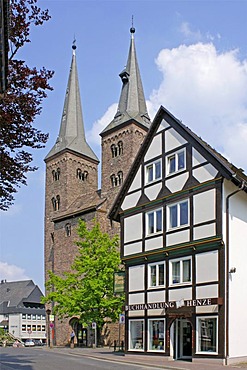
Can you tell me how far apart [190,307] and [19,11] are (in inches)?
620

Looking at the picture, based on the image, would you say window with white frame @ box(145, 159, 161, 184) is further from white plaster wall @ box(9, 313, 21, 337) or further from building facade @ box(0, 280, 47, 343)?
white plaster wall @ box(9, 313, 21, 337)

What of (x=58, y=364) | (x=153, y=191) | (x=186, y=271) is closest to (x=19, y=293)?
(x=153, y=191)

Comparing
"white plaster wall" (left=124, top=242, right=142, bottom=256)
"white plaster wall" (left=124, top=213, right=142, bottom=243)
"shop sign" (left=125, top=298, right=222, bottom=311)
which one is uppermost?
"white plaster wall" (left=124, top=213, right=142, bottom=243)

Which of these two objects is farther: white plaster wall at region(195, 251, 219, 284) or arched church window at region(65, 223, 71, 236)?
arched church window at region(65, 223, 71, 236)

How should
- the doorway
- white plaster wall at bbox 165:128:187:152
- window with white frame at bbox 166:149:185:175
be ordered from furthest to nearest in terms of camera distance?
1. white plaster wall at bbox 165:128:187:152
2. window with white frame at bbox 166:149:185:175
3. the doorway

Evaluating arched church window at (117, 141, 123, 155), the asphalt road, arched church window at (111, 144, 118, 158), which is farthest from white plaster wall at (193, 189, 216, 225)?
arched church window at (111, 144, 118, 158)

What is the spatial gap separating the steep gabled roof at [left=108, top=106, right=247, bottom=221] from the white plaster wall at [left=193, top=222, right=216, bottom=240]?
2.18 metres

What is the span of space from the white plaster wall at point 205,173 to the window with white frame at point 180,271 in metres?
3.67

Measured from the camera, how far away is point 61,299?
132 ft

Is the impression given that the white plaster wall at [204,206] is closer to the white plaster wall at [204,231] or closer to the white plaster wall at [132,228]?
the white plaster wall at [204,231]

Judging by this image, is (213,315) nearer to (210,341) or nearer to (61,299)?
(210,341)

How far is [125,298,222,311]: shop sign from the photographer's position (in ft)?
75.3

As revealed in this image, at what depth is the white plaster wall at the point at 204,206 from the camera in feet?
77.8

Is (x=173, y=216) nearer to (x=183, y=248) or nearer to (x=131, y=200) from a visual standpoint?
(x=183, y=248)
